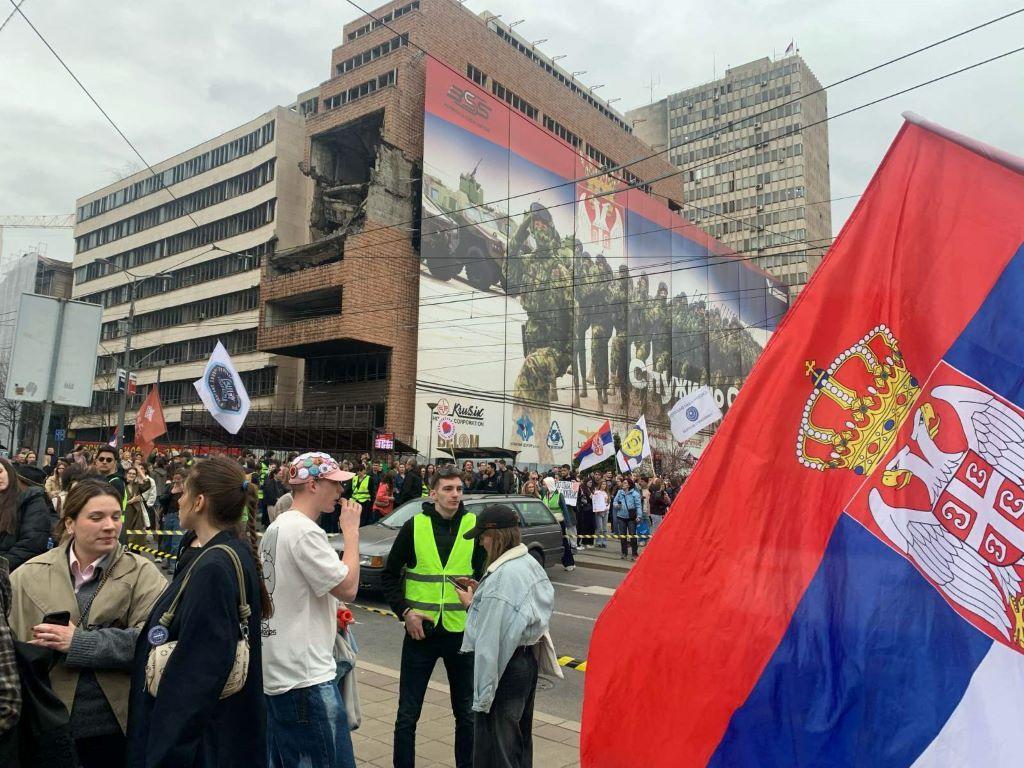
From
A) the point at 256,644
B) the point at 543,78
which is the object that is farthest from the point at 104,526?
the point at 543,78

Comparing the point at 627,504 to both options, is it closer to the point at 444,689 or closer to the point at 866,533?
the point at 444,689

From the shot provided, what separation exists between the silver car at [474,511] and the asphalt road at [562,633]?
1.73 feet

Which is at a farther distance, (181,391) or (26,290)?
(26,290)

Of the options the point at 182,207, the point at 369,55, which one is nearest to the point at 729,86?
the point at 369,55

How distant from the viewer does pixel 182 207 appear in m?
57.7

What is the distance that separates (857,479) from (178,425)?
62107mm

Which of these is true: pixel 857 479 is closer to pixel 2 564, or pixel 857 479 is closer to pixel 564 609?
pixel 2 564

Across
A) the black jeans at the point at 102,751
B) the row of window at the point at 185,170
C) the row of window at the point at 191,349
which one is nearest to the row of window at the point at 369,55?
the row of window at the point at 185,170

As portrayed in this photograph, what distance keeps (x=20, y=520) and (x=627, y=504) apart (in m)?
15.8

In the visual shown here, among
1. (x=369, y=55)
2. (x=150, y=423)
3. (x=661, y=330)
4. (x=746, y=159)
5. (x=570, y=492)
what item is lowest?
(x=570, y=492)

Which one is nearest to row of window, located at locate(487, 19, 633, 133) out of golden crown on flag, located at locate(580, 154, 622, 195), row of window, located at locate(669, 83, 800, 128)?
golden crown on flag, located at locate(580, 154, 622, 195)

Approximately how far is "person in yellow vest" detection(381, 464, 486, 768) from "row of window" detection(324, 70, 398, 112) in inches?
1695

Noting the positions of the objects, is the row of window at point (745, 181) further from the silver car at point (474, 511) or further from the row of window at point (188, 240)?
the silver car at point (474, 511)

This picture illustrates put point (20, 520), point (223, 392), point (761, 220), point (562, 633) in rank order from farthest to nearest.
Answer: point (761, 220) < point (223, 392) < point (562, 633) < point (20, 520)
